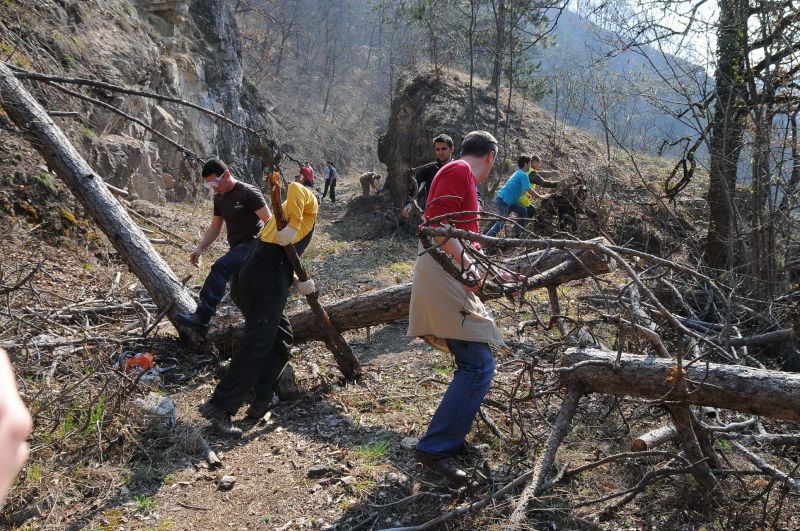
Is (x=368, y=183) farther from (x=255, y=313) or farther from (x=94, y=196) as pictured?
(x=255, y=313)

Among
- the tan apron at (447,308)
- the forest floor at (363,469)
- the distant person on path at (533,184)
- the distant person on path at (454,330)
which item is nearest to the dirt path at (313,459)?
the forest floor at (363,469)

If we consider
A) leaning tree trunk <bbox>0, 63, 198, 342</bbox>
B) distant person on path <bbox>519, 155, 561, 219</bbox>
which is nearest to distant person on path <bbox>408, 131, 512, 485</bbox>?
leaning tree trunk <bbox>0, 63, 198, 342</bbox>

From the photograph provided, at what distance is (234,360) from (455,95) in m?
15.4

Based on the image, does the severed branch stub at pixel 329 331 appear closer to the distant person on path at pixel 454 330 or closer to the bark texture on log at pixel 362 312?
the bark texture on log at pixel 362 312

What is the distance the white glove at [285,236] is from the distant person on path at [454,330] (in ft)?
4.06

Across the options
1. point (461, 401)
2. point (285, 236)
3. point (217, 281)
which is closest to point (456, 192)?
point (461, 401)

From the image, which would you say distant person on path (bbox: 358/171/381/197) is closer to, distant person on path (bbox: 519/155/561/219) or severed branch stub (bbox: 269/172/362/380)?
distant person on path (bbox: 519/155/561/219)

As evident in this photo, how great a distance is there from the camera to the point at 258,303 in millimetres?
4246

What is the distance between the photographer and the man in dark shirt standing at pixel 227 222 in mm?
5109

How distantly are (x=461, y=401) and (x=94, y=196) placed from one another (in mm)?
4328

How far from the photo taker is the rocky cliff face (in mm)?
9102

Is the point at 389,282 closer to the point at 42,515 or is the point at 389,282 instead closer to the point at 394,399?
the point at 394,399

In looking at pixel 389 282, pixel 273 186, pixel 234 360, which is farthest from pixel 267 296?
pixel 389 282

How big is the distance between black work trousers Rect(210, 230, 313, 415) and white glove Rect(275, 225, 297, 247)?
109mm
